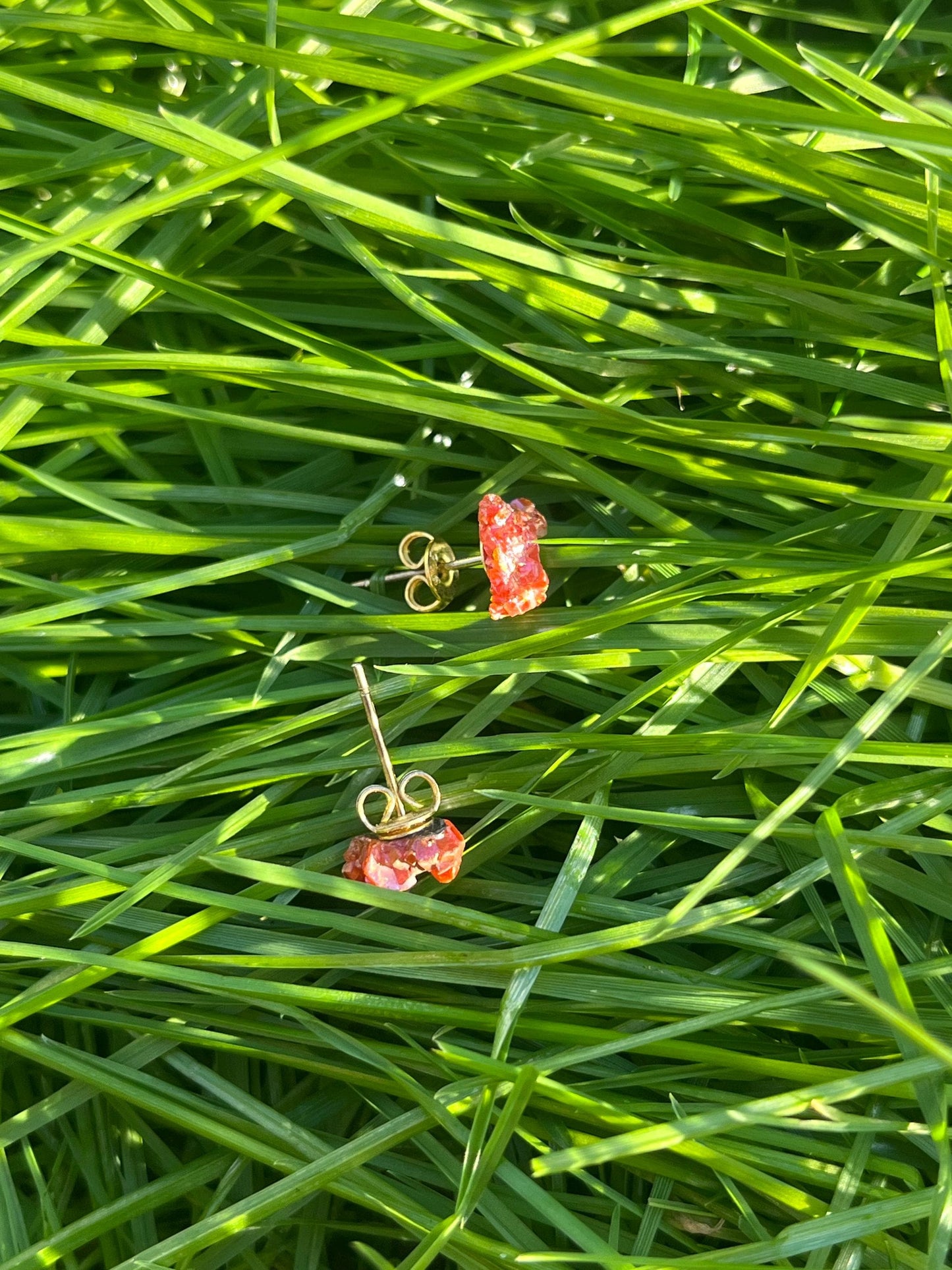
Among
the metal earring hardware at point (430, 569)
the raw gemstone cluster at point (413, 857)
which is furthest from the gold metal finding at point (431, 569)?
the raw gemstone cluster at point (413, 857)

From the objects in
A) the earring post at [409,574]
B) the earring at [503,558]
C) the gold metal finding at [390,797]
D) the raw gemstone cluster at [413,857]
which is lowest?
the raw gemstone cluster at [413,857]

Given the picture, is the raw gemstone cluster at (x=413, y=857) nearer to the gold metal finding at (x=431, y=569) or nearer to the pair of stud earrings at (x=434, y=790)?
the pair of stud earrings at (x=434, y=790)

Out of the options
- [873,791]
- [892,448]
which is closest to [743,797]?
[873,791]

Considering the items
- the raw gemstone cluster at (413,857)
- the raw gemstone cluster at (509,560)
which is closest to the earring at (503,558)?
the raw gemstone cluster at (509,560)

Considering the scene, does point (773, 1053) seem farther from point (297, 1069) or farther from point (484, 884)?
point (297, 1069)

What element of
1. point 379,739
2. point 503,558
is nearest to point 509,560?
point 503,558

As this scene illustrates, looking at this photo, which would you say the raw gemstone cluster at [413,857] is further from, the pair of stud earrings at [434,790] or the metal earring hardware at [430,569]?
the metal earring hardware at [430,569]

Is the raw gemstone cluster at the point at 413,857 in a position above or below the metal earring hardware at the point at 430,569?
below

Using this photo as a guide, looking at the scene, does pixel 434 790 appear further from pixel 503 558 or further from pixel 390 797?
pixel 503 558
